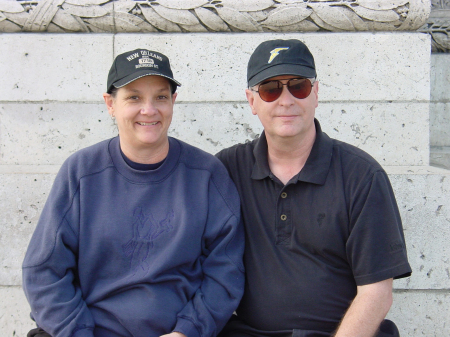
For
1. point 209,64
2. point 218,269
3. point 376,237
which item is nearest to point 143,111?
point 218,269

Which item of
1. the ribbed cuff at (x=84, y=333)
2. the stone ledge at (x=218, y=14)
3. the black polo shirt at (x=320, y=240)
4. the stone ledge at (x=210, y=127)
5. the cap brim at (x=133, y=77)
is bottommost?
the ribbed cuff at (x=84, y=333)

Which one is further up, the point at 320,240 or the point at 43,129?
the point at 43,129

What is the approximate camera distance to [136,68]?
6.91 feet

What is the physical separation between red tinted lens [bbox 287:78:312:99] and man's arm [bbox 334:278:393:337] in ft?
3.23

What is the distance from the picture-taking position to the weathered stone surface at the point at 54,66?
3.07 m

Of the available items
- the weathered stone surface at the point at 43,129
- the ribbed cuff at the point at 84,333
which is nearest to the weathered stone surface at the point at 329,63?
the weathered stone surface at the point at 43,129

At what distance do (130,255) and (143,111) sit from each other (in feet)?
2.35

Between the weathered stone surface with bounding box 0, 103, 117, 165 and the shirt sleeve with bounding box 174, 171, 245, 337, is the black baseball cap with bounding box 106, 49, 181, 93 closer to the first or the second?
the shirt sleeve with bounding box 174, 171, 245, 337

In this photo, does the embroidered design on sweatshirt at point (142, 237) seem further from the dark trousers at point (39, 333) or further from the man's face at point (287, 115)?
the man's face at point (287, 115)

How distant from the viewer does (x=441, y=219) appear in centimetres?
276

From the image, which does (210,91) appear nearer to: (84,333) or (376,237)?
(376,237)

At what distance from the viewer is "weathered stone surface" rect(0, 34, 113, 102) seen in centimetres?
307

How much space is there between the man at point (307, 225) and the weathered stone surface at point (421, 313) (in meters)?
0.82

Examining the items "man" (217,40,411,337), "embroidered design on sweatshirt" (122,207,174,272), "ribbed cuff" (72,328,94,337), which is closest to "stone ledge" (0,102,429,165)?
"man" (217,40,411,337)
